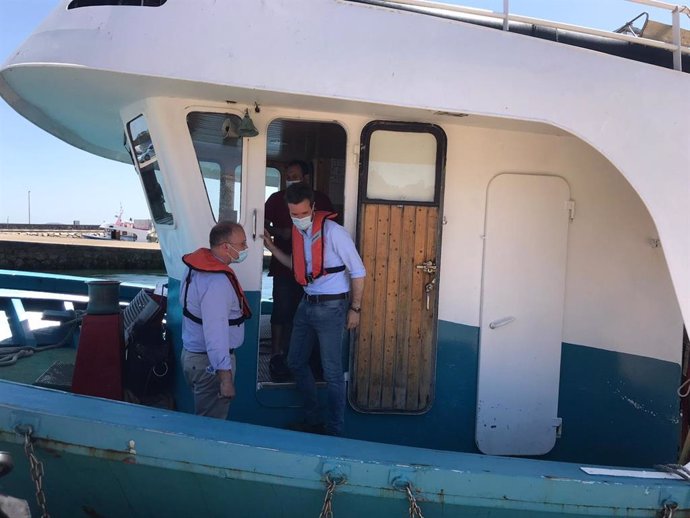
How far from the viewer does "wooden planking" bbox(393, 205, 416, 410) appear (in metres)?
3.62

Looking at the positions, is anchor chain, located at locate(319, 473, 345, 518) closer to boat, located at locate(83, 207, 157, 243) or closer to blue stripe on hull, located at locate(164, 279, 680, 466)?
blue stripe on hull, located at locate(164, 279, 680, 466)

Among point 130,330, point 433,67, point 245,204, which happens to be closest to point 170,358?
point 130,330

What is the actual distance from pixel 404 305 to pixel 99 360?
75.0 inches

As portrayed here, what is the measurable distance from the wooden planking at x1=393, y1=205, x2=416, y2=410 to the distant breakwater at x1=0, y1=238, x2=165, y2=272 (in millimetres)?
23621

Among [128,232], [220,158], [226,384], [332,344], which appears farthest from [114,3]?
[128,232]

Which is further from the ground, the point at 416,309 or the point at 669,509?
the point at 416,309

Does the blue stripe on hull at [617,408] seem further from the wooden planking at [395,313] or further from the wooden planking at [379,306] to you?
the wooden planking at [379,306]

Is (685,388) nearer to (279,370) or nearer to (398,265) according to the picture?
(398,265)

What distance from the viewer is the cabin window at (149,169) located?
358 cm

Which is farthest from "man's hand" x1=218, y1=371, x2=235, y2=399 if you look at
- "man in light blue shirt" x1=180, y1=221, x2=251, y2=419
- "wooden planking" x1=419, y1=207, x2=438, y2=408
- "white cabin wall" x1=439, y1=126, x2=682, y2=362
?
"white cabin wall" x1=439, y1=126, x2=682, y2=362

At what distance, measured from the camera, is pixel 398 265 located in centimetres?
362

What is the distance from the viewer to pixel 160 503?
100 inches

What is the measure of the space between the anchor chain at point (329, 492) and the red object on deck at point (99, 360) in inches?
73.3

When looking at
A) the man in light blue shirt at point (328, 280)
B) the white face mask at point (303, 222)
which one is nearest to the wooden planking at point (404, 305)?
the man in light blue shirt at point (328, 280)
